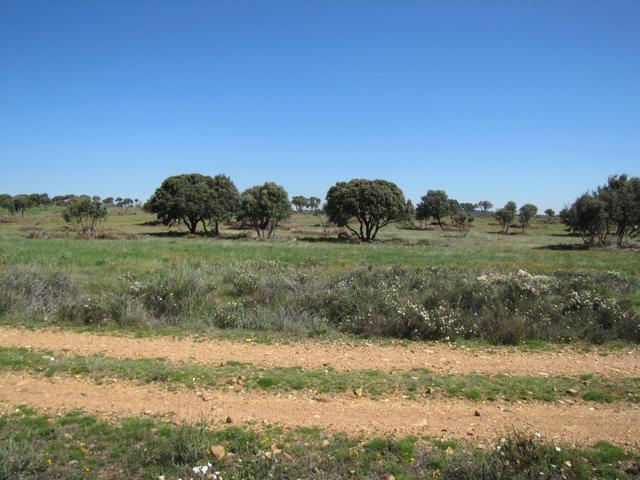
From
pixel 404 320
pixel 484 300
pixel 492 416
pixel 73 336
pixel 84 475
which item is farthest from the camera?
pixel 484 300

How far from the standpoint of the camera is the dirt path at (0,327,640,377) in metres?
8.13

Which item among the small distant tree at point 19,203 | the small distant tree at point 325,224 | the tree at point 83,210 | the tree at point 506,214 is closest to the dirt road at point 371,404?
the small distant tree at point 325,224

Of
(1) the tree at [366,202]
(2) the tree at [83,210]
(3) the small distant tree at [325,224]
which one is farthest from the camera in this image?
(3) the small distant tree at [325,224]

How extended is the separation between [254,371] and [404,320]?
4346 millimetres

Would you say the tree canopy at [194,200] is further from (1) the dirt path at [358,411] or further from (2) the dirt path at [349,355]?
(1) the dirt path at [358,411]

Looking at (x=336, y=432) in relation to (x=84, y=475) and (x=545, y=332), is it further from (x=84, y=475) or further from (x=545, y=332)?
(x=545, y=332)

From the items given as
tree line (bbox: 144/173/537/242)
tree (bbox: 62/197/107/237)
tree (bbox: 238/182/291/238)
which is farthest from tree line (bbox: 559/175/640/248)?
tree (bbox: 62/197/107/237)

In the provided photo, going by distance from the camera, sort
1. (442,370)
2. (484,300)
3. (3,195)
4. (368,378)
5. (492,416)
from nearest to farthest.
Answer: (492,416) → (368,378) → (442,370) → (484,300) → (3,195)

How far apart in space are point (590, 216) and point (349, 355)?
5129 centimetres

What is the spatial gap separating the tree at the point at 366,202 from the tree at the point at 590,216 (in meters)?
19.6

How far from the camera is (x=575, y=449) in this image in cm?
507

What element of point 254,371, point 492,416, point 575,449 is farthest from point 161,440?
point 575,449

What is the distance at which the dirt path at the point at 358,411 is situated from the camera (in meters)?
5.61

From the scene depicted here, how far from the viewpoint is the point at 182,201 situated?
2354 inches
